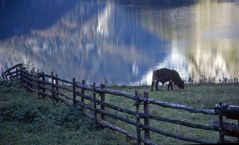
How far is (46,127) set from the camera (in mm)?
15070

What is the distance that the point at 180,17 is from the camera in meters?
94.2

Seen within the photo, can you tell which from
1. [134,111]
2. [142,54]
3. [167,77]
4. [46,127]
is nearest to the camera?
[134,111]

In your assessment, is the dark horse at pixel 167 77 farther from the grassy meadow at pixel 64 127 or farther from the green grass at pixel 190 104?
the grassy meadow at pixel 64 127

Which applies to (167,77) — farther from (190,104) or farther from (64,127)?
(64,127)

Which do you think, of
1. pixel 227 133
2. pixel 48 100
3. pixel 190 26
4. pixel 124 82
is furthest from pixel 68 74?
pixel 190 26

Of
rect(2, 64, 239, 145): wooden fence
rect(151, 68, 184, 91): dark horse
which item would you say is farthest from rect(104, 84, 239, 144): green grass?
rect(151, 68, 184, 91): dark horse

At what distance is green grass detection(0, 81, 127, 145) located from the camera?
1347cm

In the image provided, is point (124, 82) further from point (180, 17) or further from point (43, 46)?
point (180, 17)

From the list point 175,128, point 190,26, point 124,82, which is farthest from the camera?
point 190,26

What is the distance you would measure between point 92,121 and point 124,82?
21.3 metres

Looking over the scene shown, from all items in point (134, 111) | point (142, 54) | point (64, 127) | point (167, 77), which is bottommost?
point (64, 127)

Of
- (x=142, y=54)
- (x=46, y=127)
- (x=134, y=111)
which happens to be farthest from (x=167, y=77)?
(x=142, y=54)

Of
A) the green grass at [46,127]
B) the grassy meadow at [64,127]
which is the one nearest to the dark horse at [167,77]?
the grassy meadow at [64,127]

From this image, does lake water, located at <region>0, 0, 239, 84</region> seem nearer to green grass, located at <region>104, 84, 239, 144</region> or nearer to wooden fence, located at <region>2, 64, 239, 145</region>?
green grass, located at <region>104, 84, 239, 144</region>
